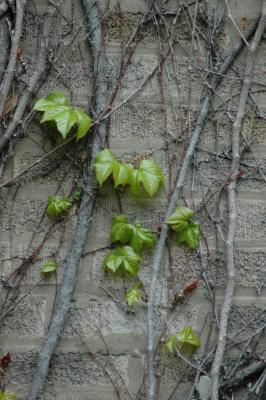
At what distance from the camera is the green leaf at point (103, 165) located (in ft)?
8.22

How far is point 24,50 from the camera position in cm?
273

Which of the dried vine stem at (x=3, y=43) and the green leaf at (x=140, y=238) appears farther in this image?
the dried vine stem at (x=3, y=43)

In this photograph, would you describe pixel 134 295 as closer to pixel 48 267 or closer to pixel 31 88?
pixel 48 267

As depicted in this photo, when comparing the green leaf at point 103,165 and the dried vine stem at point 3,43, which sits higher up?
the dried vine stem at point 3,43

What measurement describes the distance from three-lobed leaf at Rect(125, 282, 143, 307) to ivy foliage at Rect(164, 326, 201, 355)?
0.69 ft

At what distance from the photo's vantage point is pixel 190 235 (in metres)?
2.55

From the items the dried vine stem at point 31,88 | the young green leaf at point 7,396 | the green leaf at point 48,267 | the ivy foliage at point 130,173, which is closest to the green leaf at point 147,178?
the ivy foliage at point 130,173

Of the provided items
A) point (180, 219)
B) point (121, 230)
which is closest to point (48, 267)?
point (121, 230)

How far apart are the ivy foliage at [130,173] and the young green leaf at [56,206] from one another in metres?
0.18

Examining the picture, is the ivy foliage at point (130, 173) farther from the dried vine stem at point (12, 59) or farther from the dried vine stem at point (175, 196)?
the dried vine stem at point (12, 59)

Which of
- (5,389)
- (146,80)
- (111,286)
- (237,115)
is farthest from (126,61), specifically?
(5,389)

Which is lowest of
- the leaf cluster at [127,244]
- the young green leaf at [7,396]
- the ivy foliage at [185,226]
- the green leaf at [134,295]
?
the young green leaf at [7,396]

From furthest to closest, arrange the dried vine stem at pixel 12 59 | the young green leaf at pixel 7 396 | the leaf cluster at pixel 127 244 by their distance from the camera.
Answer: the dried vine stem at pixel 12 59 → the leaf cluster at pixel 127 244 → the young green leaf at pixel 7 396

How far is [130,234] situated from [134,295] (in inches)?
10.1
